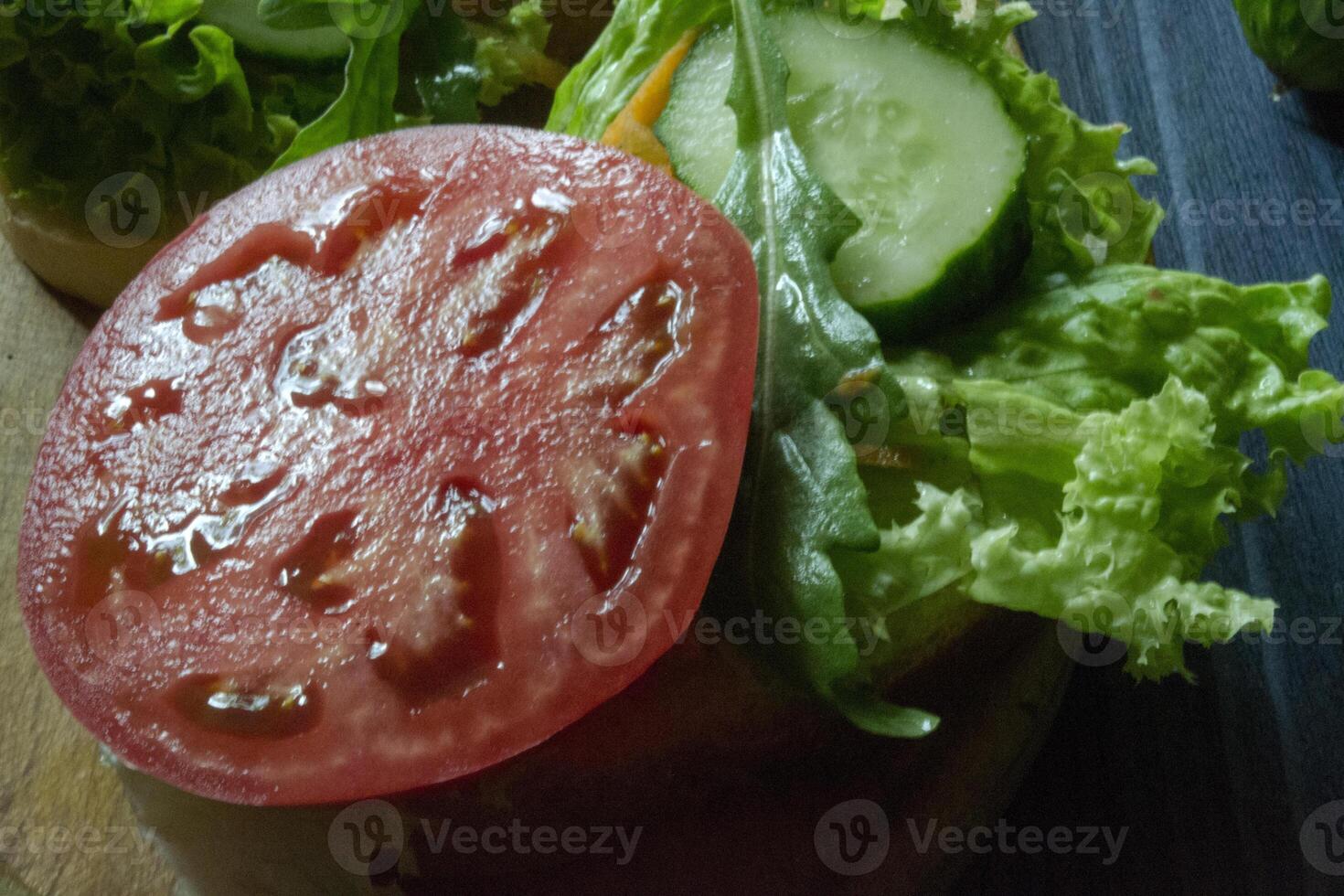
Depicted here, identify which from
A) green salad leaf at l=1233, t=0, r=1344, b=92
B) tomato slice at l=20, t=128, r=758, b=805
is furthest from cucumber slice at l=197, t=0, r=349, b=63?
green salad leaf at l=1233, t=0, r=1344, b=92

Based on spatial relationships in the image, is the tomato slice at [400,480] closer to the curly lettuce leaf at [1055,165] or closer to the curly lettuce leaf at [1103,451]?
the curly lettuce leaf at [1103,451]

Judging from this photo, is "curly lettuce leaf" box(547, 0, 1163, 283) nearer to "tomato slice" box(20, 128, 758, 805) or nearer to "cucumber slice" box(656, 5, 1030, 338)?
"cucumber slice" box(656, 5, 1030, 338)

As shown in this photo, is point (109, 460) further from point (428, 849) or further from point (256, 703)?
point (428, 849)

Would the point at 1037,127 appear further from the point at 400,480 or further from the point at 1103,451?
the point at 400,480

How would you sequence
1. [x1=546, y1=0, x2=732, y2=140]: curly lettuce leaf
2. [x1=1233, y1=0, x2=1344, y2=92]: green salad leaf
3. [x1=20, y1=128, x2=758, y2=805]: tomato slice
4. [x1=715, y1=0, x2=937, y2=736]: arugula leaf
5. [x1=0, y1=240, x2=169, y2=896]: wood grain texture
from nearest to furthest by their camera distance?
[x1=20, y1=128, x2=758, y2=805]: tomato slice < [x1=715, y1=0, x2=937, y2=736]: arugula leaf < [x1=0, y1=240, x2=169, y2=896]: wood grain texture < [x1=546, y1=0, x2=732, y2=140]: curly lettuce leaf < [x1=1233, y1=0, x2=1344, y2=92]: green salad leaf

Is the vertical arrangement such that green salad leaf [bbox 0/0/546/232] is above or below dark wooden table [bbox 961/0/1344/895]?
above

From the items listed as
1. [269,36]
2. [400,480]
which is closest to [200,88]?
[269,36]
